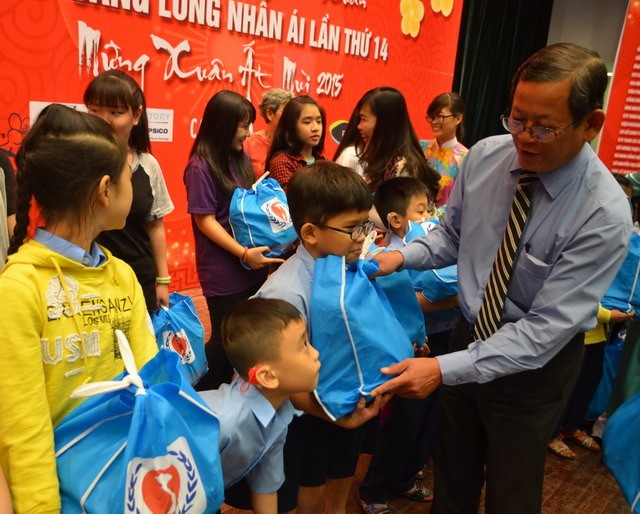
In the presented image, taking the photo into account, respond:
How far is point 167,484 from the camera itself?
1137 millimetres

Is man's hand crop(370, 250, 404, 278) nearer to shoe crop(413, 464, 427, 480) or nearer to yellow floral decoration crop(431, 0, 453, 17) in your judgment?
shoe crop(413, 464, 427, 480)

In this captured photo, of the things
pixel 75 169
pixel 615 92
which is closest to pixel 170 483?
pixel 75 169

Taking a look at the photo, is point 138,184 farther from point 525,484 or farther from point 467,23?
point 467,23

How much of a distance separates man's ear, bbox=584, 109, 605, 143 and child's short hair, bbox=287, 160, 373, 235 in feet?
2.06

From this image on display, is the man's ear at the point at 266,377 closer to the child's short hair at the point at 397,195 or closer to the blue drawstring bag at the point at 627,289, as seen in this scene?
the child's short hair at the point at 397,195

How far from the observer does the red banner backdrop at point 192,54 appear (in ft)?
10.9

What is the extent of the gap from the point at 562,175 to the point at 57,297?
1.35m

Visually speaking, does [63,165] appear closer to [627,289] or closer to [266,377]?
[266,377]

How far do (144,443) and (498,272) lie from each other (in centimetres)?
113

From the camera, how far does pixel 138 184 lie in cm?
229

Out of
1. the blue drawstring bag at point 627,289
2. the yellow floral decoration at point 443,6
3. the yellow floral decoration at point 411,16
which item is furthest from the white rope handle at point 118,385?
the yellow floral decoration at point 443,6

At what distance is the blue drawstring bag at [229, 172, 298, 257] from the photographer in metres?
2.62

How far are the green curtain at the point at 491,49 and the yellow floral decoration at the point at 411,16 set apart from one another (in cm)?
257

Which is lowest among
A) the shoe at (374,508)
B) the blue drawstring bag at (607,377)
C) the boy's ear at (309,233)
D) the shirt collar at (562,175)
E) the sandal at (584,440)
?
the sandal at (584,440)
